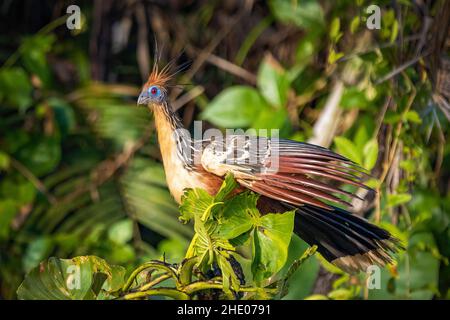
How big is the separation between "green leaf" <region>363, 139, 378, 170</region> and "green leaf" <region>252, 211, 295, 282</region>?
38.3 inches

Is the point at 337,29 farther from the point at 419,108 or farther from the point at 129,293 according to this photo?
the point at 129,293

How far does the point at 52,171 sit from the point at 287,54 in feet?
4.46

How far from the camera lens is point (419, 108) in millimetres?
2746

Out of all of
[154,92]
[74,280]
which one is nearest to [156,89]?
[154,92]

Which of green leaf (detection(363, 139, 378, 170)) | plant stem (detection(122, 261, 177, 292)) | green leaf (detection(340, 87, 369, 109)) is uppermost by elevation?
green leaf (detection(340, 87, 369, 109))

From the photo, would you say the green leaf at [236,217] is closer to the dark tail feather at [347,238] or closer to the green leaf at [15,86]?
the dark tail feather at [347,238]

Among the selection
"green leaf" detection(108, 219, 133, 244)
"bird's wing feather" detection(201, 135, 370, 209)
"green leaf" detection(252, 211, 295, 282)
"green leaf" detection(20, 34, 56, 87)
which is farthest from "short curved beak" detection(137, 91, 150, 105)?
"green leaf" detection(20, 34, 56, 87)

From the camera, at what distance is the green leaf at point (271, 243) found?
1.64 meters

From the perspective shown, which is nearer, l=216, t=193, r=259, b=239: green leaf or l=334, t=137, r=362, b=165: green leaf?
l=216, t=193, r=259, b=239: green leaf

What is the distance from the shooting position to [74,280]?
1.66 m

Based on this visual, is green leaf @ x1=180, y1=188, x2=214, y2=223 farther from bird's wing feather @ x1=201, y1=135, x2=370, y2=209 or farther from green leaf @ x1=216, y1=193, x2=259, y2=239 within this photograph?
bird's wing feather @ x1=201, y1=135, x2=370, y2=209

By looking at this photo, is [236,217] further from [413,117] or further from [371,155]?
[413,117]

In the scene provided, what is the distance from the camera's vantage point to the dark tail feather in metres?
2.03
